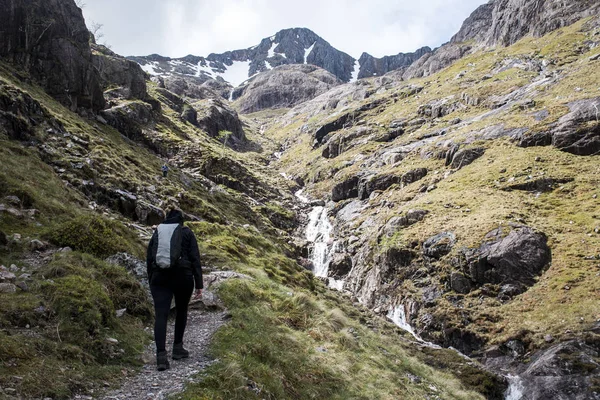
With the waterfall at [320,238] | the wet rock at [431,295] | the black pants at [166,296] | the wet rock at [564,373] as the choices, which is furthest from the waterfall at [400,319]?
the black pants at [166,296]

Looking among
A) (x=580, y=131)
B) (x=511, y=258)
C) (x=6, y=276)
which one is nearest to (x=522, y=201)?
(x=511, y=258)

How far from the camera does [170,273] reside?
804 centimetres

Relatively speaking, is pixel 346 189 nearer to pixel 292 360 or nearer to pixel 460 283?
pixel 460 283

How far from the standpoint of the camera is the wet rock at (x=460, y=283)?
122 ft

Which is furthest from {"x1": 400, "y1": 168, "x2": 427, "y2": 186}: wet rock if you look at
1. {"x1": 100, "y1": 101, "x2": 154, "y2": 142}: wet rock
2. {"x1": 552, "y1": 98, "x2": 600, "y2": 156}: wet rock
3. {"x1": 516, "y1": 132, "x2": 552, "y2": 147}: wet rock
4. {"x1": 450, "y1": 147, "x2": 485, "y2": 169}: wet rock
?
{"x1": 100, "y1": 101, "x2": 154, "y2": 142}: wet rock

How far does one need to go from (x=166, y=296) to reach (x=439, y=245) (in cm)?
3936

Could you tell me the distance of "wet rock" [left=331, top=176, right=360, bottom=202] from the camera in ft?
251

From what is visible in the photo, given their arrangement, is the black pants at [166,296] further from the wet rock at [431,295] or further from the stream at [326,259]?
the wet rock at [431,295]

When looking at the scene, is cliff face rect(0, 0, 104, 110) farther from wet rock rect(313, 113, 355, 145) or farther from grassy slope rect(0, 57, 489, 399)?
wet rock rect(313, 113, 355, 145)

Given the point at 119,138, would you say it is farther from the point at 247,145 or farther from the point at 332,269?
the point at 247,145

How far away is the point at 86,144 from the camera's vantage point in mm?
36562

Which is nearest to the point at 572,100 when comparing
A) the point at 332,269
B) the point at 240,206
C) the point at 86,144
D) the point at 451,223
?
the point at 451,223

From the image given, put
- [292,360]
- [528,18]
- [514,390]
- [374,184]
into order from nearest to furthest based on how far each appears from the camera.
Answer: [292,360]
[514,390]
[374,184]
[528,18]

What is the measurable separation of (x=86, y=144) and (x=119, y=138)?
57.3 ft
